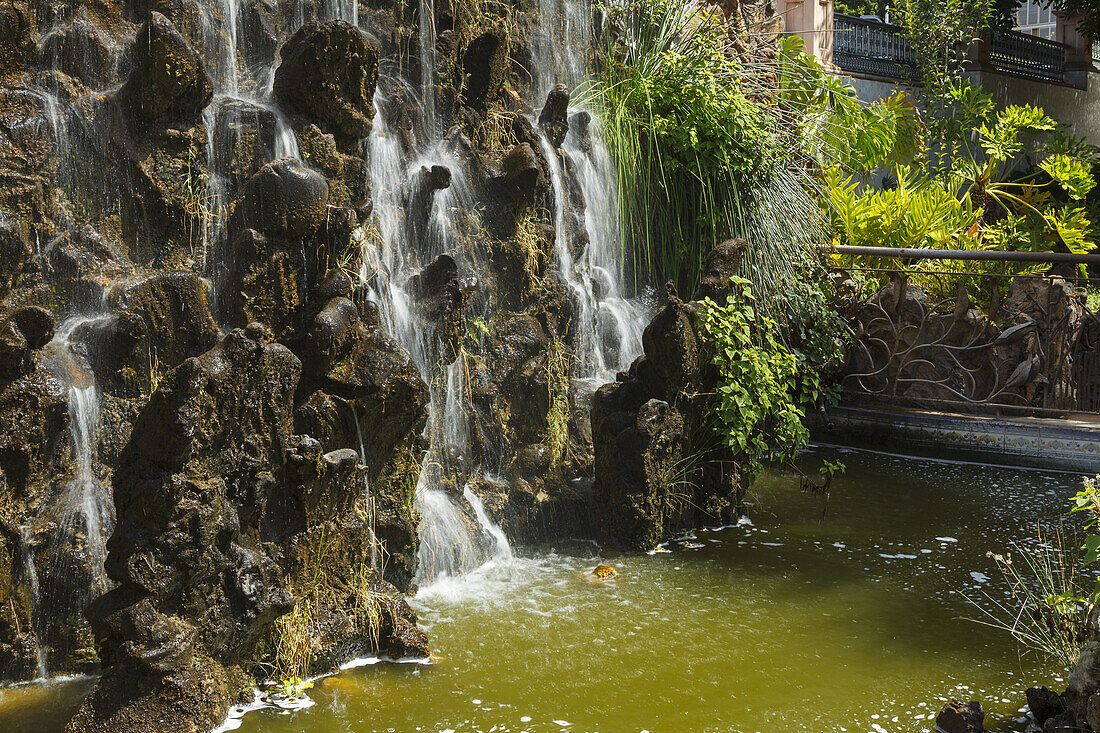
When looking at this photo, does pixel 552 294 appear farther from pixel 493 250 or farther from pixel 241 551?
pixel 241 551

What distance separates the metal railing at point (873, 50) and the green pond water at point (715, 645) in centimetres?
1540

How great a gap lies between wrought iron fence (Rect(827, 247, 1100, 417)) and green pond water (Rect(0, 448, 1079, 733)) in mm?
2249

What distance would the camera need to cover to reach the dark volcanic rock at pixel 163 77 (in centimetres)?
514

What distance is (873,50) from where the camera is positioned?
2094 centimetres

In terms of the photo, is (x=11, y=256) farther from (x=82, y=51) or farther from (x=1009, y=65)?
(x=1009, y=65)

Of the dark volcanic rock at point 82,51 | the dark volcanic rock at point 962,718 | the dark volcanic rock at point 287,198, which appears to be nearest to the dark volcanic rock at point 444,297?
the dark volcanic rock at point 287,198

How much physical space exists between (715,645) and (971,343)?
555cm

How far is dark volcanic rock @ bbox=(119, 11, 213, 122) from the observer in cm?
514

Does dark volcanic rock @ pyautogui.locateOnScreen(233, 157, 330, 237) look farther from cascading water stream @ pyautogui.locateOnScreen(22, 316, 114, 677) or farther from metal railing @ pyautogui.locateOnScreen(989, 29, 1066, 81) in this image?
metal railing @ pyautogui.locateOnScreen(989, 29, 1066, 81)

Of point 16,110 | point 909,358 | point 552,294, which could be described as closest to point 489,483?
point 552,294

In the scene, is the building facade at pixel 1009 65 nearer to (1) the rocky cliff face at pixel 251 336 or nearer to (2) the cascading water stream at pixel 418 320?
(1) the rocky cliff face at pixel 251 336

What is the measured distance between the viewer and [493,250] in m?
6.95

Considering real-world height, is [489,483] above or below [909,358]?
below

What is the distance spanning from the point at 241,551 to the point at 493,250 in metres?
3.33
